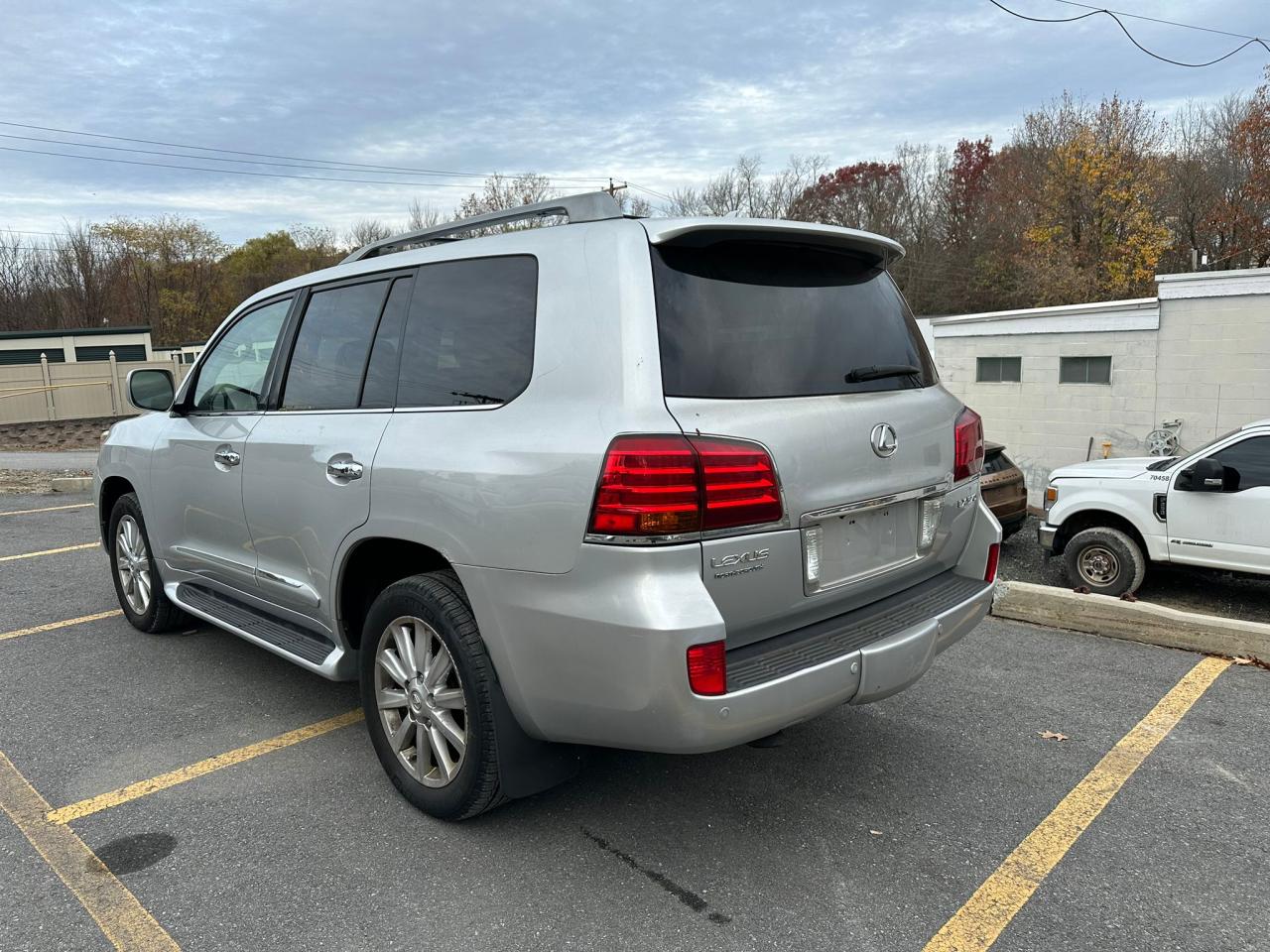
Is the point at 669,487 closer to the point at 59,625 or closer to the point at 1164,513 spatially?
the point at 59,625

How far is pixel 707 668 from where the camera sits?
232 cm

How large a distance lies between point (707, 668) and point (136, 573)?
415 centimetres

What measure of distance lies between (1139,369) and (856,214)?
4203cm

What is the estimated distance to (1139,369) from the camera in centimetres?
1432

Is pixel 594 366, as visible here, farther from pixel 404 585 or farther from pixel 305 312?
pixel 305 312

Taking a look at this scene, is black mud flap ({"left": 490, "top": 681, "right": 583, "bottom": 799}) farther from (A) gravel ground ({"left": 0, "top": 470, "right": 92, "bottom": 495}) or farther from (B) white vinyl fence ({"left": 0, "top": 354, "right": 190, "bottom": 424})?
(B) white vinyl fence ({"left": 0, "top": 354, "right": 190, "bottom": 424})

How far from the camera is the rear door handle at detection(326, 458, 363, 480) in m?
3.12

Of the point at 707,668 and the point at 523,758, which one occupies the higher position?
the point at 707,668

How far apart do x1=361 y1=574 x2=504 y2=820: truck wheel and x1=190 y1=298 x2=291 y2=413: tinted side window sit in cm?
144

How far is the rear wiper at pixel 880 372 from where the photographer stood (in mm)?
2926

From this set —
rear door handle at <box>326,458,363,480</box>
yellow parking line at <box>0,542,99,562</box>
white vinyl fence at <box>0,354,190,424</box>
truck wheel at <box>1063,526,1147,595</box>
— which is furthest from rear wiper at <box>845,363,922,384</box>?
white vinyl fence at <box>0,354,190,424</box>

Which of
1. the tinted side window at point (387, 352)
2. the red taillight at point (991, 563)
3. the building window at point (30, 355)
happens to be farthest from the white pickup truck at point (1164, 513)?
the building window at point (30, 355)

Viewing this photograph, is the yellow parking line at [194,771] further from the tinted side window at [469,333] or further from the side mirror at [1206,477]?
the side mirror at [1206,477]

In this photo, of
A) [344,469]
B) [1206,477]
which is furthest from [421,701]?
[1206,477]
